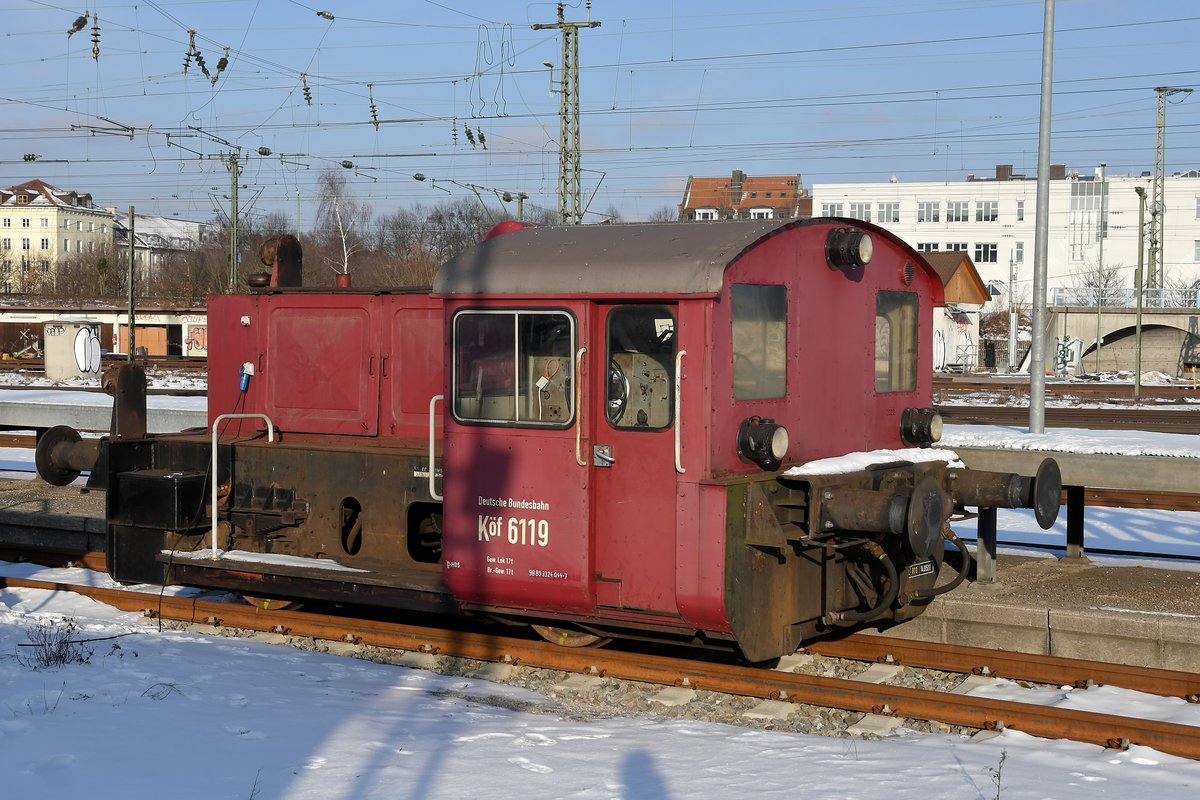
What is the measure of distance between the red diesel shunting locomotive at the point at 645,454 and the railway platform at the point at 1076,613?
490 mm

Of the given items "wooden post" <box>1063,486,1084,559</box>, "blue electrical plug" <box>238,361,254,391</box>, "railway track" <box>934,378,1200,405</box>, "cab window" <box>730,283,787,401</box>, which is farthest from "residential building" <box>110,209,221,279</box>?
"cab window" <box>730,283,787,401</box>

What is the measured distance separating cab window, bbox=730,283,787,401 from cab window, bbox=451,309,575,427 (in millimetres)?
1009

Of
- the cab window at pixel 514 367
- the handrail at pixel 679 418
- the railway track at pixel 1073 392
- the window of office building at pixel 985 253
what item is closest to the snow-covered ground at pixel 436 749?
the handrail at pixel 679 418

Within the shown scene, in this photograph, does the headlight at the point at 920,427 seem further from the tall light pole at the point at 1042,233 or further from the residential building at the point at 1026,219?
the residential building at the point at 1026,219

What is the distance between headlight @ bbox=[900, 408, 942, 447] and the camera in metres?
8.60

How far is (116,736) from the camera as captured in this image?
622cm

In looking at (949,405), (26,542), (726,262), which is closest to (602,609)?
(726,262)

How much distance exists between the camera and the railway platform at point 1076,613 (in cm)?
791

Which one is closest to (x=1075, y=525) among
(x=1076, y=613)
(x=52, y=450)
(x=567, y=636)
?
(x=1076, y=613)

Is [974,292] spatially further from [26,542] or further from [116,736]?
[116,736]

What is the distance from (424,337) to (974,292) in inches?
2232

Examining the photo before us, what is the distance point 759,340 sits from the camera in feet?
23.7

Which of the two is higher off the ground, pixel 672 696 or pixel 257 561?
pixel 257 561

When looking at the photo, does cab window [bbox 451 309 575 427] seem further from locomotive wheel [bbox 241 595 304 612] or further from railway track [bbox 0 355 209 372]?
railway track [bbox 0 355 209 372]
